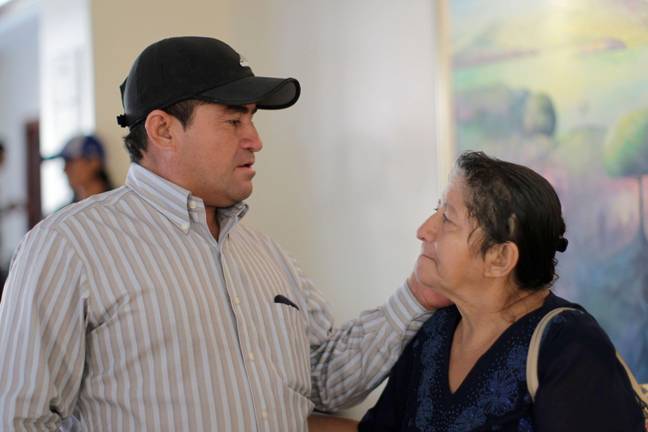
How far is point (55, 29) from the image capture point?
157 inches

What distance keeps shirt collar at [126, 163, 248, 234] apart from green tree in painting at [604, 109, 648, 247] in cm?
141

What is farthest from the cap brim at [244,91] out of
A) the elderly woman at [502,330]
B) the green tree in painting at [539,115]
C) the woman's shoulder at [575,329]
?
the green tree in painting at [539,115]

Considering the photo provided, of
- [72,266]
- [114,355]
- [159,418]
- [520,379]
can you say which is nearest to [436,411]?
[520,379]

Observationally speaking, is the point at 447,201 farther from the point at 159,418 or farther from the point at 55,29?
the point at 55,29

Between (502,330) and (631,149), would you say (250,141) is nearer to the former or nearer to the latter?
(502,330)

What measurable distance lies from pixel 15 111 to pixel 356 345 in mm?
6673

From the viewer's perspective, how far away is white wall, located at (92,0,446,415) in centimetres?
301

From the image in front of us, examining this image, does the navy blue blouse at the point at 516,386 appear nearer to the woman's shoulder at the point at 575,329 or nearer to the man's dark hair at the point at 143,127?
the woman's shoulder at the point at 575,329

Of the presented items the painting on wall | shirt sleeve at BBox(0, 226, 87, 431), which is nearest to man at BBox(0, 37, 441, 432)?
shirt sleeve at BBox(0, 226, 87, 431)

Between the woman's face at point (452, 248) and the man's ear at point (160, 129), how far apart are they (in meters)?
0.60

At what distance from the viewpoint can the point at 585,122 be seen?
2514mm

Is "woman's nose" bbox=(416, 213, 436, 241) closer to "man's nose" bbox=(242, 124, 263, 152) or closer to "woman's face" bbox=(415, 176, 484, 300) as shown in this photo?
Result: "woman's face" bbox=(415, 176, 484, 300)

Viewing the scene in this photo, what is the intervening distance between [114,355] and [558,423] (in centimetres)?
85

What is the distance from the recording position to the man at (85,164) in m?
3.52
